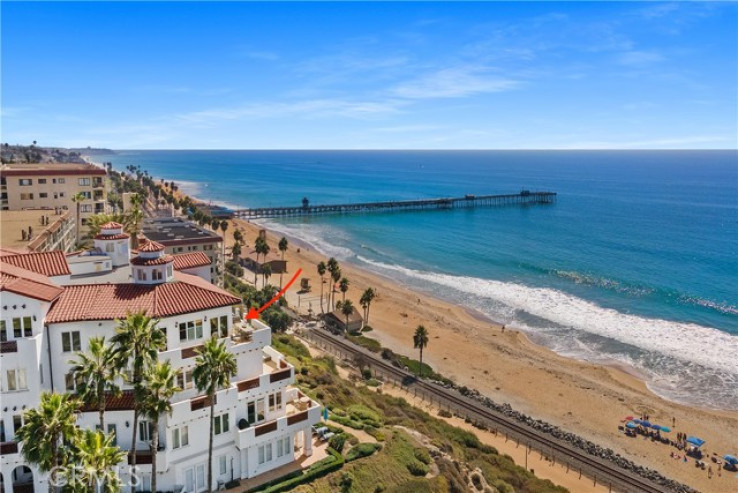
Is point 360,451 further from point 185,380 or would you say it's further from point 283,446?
point 185,380

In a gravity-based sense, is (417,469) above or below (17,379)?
below

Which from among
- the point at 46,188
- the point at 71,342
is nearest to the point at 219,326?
the point at 71,342

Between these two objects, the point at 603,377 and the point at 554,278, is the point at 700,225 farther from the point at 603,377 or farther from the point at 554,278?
the point at 603,377

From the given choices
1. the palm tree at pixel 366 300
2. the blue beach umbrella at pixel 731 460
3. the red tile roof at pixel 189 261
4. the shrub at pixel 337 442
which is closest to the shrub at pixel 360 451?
the shrub at pixel 337 442

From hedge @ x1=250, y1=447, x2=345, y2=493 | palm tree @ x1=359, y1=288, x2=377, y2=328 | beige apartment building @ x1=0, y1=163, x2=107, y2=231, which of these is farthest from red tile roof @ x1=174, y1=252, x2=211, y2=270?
beige apartment building @ x1=0, y1=163, x2=107, y2=231

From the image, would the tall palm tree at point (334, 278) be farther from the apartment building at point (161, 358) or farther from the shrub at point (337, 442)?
the shrub at point (337, 442)

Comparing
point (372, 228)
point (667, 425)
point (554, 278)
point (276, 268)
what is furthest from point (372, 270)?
point (667, 425)

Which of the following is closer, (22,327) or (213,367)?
(213,367)
